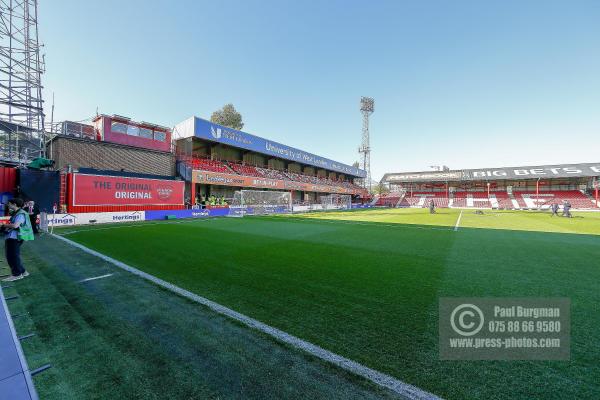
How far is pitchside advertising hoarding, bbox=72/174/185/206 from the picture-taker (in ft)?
52.2

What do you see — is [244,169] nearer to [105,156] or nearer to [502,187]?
[105,156]

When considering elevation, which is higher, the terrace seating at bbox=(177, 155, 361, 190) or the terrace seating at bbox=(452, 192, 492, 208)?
the terrace seating at bbox=(177, 155, 361, 190)

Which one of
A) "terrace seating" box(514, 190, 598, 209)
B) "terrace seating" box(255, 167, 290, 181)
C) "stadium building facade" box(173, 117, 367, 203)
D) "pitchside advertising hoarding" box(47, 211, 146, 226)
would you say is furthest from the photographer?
"terrace seating" box(514, 190, 598, 209)

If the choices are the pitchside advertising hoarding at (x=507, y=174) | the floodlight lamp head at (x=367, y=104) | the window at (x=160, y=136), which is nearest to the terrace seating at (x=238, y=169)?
the window at (x=160, y=136)

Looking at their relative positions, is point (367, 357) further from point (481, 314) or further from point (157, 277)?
point (157, 277)

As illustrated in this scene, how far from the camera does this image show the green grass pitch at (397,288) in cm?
224

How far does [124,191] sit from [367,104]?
57835 millimetres

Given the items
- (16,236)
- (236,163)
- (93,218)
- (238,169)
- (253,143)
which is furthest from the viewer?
(236,163)

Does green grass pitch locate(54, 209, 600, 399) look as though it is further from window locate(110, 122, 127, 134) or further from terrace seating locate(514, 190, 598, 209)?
terrace seating locate(514, 190, 598, 209)

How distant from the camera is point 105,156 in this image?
18.8 meters

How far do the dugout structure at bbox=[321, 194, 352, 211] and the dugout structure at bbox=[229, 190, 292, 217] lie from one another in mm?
8725

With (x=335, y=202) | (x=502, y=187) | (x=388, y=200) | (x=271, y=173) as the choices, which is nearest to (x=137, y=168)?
(x=271, y=173)

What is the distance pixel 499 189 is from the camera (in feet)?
163

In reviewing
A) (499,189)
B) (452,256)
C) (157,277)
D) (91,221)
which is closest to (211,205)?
(91,221)
